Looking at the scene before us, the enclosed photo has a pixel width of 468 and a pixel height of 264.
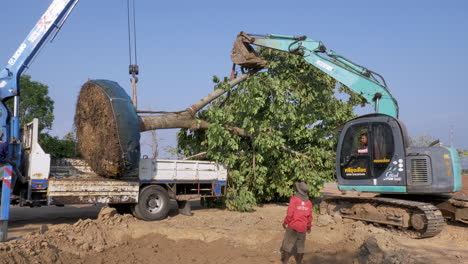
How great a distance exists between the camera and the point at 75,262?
7.18m

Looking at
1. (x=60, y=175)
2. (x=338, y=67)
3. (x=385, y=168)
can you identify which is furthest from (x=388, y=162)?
(x=60, y=175)

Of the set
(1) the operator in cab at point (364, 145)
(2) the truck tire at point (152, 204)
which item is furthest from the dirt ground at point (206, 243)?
(1) the operator in cab at point (364, 145)

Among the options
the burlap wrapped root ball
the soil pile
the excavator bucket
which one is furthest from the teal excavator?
the burlap wrapped root ball

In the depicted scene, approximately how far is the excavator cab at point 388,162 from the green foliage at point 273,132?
191cm

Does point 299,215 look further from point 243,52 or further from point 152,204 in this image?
point 243,52

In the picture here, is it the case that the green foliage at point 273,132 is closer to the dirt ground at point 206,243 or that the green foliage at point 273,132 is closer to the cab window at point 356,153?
the cab window at point 356,153

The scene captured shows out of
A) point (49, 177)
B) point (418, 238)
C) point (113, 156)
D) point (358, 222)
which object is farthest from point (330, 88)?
point (49, 177)

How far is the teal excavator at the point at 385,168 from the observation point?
32.0 feet

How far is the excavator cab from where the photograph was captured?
32.0ft

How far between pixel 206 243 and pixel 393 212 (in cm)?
487

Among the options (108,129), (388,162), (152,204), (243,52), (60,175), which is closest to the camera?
(108,129)

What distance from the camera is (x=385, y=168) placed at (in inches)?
405

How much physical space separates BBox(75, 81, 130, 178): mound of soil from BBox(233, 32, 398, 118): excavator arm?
4.86 metres

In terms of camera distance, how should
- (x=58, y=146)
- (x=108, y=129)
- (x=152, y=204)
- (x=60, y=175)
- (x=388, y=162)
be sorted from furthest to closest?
1. (x=58, y=146)
2. (x=152, y=204)
3. (x=60, y=175)
4. (x=388, y=162)
5. (x=108, y=129)
